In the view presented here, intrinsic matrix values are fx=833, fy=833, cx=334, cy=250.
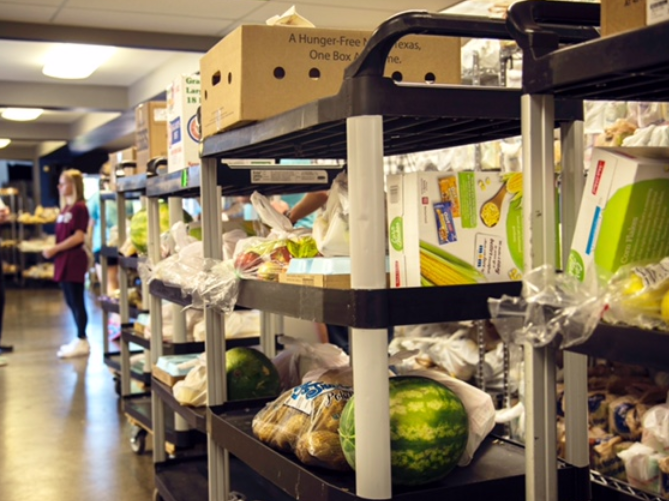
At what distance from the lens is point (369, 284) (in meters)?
1.61

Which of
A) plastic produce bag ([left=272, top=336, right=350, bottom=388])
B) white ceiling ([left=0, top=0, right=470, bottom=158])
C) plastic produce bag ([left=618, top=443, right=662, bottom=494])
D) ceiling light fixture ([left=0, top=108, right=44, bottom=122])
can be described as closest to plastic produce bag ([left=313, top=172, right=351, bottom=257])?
plastic produce bag ([left=272, top=336, right=350, bottom=388])

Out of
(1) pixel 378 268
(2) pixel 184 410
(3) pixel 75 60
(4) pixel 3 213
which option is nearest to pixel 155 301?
(2) pixel 184 410

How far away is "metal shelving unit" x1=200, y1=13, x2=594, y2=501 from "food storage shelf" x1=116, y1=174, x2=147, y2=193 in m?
2.39

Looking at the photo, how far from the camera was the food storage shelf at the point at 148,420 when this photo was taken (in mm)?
3562

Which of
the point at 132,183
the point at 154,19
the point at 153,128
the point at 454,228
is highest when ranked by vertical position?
the point at 154,19

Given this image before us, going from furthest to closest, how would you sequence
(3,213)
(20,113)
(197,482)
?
(20,113)
(3,213)
(197,482)

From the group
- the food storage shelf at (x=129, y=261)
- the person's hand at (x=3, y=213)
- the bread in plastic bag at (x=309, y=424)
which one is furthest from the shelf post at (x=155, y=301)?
the person's hand at (x=3, y=213)

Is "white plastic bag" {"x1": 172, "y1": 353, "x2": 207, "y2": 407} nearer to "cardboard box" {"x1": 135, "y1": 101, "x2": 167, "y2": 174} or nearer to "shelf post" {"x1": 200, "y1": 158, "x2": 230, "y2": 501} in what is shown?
Result: "shelf post" {"x1": 200, "y1": 158, "x2": 230, "y2": 501}

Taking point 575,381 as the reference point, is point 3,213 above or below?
above

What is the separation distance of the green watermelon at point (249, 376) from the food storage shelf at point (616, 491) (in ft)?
3.76

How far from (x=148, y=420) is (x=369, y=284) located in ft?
9.56

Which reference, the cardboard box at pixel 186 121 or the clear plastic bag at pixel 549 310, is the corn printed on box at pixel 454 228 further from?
the cardboard box at pixel 186 121

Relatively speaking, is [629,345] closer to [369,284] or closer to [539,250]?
[539,250]

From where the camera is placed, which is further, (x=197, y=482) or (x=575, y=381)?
(x=197, y=482)
